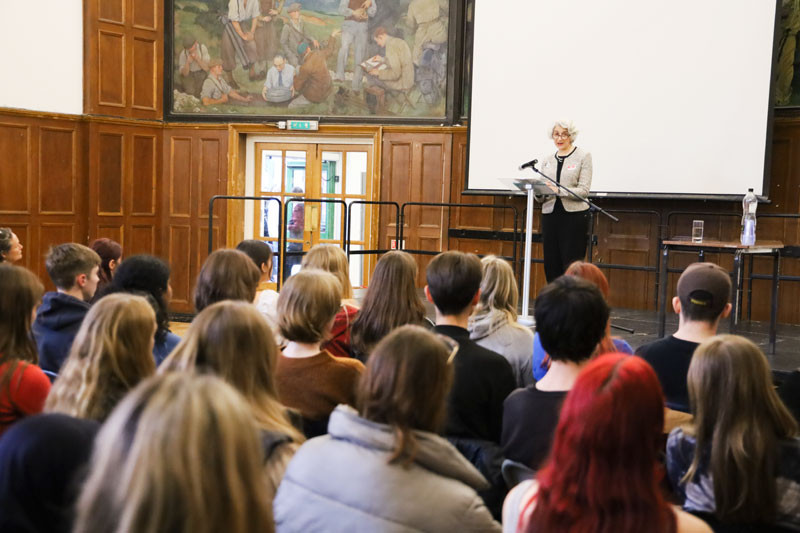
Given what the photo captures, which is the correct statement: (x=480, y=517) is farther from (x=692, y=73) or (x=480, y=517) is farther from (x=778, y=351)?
(x=692, y=73)

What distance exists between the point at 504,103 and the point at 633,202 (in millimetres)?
1705

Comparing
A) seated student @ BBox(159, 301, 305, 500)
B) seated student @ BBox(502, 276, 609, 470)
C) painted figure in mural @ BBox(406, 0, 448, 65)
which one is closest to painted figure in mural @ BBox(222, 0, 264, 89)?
painted figure in mural @ BBox(406, 0, 448, 65)

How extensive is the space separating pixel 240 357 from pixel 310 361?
0.73 m

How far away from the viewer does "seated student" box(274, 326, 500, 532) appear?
5.06ft

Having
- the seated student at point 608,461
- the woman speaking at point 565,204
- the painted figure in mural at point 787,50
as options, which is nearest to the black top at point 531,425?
the seated student at point 608,461

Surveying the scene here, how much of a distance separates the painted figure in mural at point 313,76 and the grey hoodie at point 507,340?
7596mm

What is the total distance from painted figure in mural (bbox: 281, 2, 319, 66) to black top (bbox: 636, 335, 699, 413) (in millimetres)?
8368

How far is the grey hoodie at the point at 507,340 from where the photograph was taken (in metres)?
3.13

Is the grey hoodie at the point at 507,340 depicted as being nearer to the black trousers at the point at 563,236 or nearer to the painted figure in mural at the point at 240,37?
the black trousers at the point at 563,236

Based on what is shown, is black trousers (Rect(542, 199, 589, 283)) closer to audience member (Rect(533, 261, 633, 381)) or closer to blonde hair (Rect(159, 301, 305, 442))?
audience member (Rect(533, 261, 633, 381))

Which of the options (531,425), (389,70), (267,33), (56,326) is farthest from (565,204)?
(267,33)

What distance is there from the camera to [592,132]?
829cm

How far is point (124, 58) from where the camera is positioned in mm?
10320

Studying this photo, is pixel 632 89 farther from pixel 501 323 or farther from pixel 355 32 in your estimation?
pixel 501 323
